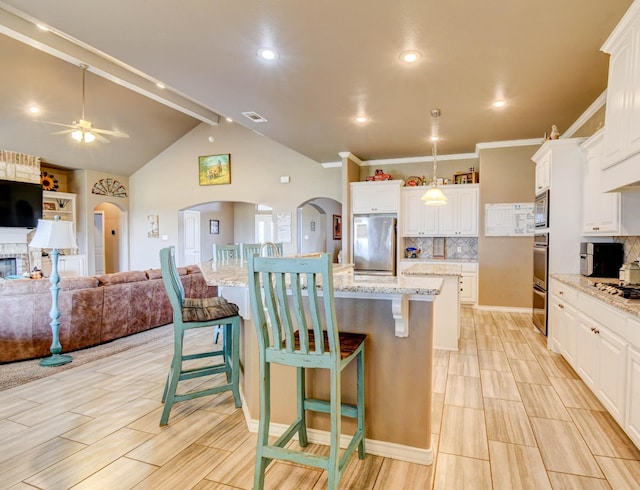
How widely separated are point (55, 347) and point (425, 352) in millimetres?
3591

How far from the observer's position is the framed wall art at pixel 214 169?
816 centimetres

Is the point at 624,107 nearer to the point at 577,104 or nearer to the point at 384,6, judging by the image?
the point at 384,6

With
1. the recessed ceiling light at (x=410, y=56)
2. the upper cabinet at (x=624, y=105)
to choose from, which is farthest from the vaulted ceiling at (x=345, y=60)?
the upper cabinet at (x=624, y=105)

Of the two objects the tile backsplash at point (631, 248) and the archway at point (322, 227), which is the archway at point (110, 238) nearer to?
the archway at point (322, 227)

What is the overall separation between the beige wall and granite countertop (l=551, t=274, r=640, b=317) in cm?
217

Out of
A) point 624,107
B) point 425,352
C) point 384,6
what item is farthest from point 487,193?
point 425,352

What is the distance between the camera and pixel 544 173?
4191 mm

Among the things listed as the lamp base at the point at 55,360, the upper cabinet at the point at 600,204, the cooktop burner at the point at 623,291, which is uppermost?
the upper cabinet at the point at 600,204

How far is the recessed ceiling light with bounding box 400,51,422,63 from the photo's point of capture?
116 inches

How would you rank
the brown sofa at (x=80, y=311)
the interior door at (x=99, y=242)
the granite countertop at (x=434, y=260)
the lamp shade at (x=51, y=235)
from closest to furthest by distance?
the lamp shade at (x=51, y=235), the brown sofa at (x=80, y=311), the granite countertop at (x=434, y=260), the interior door at (x=99, y=242)

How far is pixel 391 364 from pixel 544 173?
3.44 m

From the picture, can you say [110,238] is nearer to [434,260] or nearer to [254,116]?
[254,116]

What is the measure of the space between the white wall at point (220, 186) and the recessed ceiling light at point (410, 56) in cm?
425

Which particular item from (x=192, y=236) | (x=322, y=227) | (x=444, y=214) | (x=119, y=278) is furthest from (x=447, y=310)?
(x=192, y=236)
